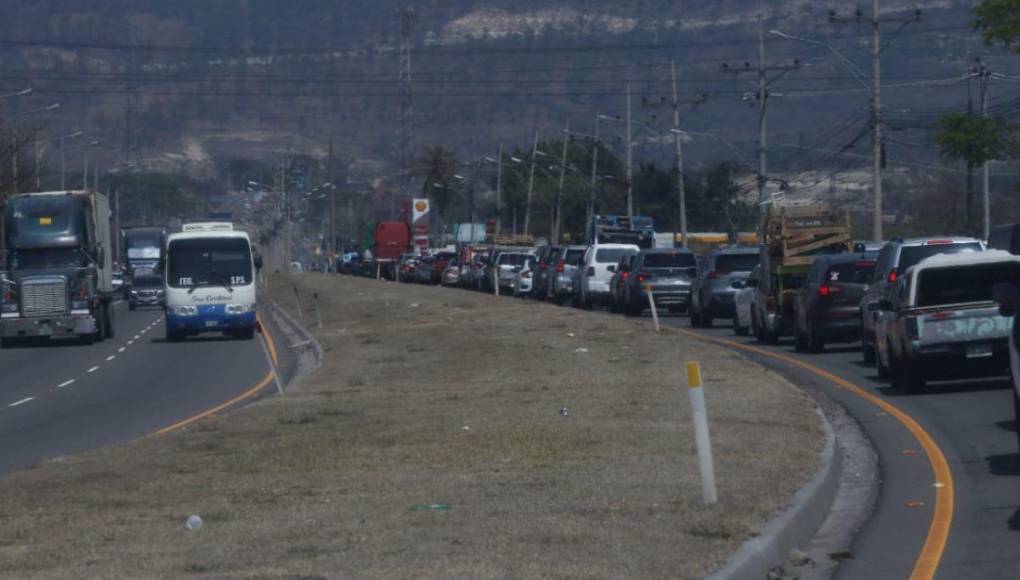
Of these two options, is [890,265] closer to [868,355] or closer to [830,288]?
[868,355]

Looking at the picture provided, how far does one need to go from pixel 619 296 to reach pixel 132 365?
1766cm

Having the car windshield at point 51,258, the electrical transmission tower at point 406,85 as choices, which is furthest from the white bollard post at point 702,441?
the electrical transmission tower at point 406,85

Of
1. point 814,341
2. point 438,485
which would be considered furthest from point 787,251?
point 438,485

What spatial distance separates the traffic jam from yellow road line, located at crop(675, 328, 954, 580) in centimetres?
73

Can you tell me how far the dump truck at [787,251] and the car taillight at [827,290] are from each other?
7.46 ft

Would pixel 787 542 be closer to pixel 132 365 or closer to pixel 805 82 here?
pixel 132 365

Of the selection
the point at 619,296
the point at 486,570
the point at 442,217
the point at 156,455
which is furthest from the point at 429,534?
the point at 442,217

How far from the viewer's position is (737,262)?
4094 centimetres

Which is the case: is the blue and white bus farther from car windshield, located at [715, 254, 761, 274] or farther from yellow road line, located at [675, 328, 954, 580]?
yellow road line, located at [675, 328, 954, 580]

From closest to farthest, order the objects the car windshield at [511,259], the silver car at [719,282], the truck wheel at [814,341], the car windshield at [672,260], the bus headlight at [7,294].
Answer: the truck wheel at [814,341]
the silver car at [719,282]
the bus headlight at [7,294]
the car windshield at [672,260]
the car windshield at [511,259]

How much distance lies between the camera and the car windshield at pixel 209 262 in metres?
44.9

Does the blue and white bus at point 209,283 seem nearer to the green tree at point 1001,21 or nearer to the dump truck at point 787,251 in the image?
the dump truck at point 787,251

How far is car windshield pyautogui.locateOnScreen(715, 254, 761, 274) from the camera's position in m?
40.7

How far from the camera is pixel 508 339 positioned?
3459 centimetres
